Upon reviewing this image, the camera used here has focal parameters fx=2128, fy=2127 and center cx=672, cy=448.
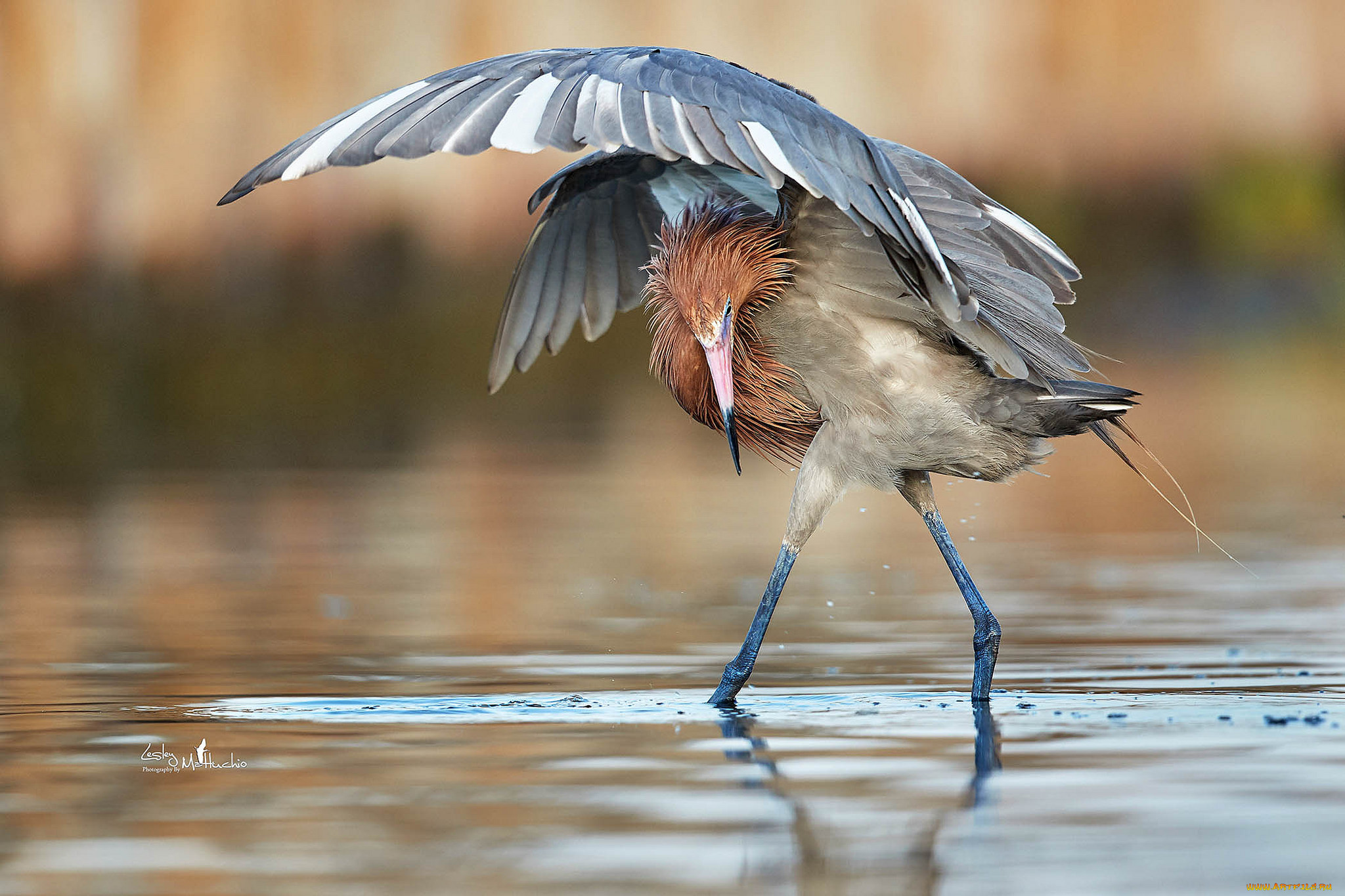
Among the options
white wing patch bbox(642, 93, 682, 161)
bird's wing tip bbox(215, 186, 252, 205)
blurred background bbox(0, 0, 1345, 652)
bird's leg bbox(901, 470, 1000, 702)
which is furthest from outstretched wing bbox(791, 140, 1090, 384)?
blurred background bbox(0, 0, 1345, 652)

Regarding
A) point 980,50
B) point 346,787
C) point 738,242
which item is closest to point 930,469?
point 738,242

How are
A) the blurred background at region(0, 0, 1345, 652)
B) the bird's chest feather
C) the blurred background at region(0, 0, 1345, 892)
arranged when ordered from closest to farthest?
1. the blurred background at region(0, 0, 1345, 892)
2. the bird's chest feather
3. the blurred background at region(0, 0, 1345, 652)

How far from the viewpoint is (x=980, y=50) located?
38.3m

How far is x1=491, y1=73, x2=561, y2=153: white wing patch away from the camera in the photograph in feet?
20.5

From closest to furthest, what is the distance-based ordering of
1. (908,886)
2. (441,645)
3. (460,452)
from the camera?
(908,886)
(441,645)
(460,452)

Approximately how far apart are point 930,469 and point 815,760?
2.26m

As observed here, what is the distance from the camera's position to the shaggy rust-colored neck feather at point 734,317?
7.72 metres

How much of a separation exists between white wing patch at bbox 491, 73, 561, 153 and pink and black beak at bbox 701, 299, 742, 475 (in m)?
1.29

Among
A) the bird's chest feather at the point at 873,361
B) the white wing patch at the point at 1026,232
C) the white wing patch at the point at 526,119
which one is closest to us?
the white wing patch at the point at 526,119

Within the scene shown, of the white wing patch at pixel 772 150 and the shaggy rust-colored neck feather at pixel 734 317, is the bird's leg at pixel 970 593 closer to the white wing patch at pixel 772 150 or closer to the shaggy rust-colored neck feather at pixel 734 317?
the shaggy rust-colored neck feather at pixel 734 317

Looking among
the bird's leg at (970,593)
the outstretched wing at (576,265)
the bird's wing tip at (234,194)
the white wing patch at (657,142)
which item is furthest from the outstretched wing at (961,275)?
the bird's wing tip at (234,194)

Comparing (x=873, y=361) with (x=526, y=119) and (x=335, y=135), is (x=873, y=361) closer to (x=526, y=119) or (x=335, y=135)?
(x=526, y=119)

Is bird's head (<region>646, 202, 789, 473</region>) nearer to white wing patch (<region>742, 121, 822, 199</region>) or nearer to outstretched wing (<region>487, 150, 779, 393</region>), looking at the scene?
white wing patch (<region>742, 121, 822, 199</region>)

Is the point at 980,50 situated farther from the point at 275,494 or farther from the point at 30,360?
the point at 275,494
